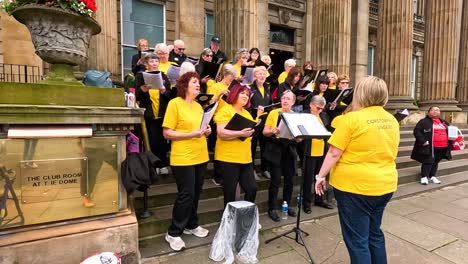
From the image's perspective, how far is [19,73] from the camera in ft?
22.9

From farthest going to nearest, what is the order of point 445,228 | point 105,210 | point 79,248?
point 445,228 < point 105,210 < point 79,248

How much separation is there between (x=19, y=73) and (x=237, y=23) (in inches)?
228

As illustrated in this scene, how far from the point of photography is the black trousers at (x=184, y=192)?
3.30 m

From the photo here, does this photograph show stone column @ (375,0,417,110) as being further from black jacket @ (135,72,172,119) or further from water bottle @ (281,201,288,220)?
black jacket @ (135,72,172,119)

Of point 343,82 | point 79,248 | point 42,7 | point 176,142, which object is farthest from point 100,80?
point 343,82

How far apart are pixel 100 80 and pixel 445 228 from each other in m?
5.44

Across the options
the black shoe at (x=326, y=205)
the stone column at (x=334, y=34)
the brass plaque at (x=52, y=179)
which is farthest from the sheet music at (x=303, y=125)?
the stone column at (x=334, y=34)

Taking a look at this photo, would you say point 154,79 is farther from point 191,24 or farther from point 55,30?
point 191,24

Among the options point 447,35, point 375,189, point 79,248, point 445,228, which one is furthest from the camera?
point 447,35

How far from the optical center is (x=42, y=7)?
104 inches

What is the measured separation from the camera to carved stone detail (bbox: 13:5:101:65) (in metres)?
2.69

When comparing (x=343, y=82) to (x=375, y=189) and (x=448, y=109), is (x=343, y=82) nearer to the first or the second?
(x=375, y=189)

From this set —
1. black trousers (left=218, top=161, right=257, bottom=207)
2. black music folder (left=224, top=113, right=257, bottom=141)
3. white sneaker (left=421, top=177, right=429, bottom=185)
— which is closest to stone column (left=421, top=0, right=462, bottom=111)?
white sneaker (left=421, top=177, right=429, bottom=185)

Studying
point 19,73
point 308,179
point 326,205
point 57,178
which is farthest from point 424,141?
point 19,73
